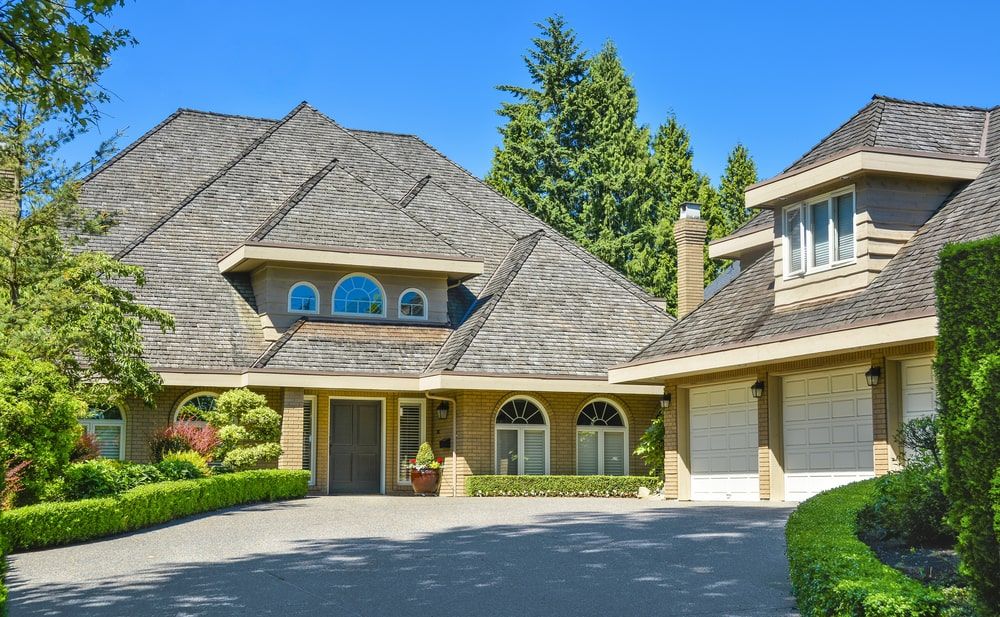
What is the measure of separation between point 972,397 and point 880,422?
467 inches

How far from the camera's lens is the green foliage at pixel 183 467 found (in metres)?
19.1

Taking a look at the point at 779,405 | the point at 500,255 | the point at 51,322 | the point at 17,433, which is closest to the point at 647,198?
the point at 500,255

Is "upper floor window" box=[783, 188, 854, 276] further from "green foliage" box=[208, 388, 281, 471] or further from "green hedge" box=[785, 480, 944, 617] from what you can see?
"green foliage" box=[208, 388, 281, 471]

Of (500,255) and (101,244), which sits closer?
(101,244)

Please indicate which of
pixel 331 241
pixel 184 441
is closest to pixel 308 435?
pixel 184 441

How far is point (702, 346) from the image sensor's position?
70.8ft

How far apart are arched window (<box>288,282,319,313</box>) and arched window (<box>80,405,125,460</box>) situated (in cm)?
447

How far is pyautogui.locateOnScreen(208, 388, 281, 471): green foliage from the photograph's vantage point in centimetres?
2338

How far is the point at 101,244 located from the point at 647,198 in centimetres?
2123

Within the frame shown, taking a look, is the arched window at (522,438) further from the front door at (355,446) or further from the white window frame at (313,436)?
the white window frame at (313,436)

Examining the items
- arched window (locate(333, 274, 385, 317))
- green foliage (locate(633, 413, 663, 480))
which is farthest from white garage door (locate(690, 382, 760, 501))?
arched window (locate(333, 274, 385, 317))

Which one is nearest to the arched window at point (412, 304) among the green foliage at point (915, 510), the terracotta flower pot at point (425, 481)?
the terracotta flower pot at point (425, 481)

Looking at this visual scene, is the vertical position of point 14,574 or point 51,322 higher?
point 51,322

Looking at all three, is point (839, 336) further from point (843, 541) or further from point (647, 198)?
point (647, 198)
